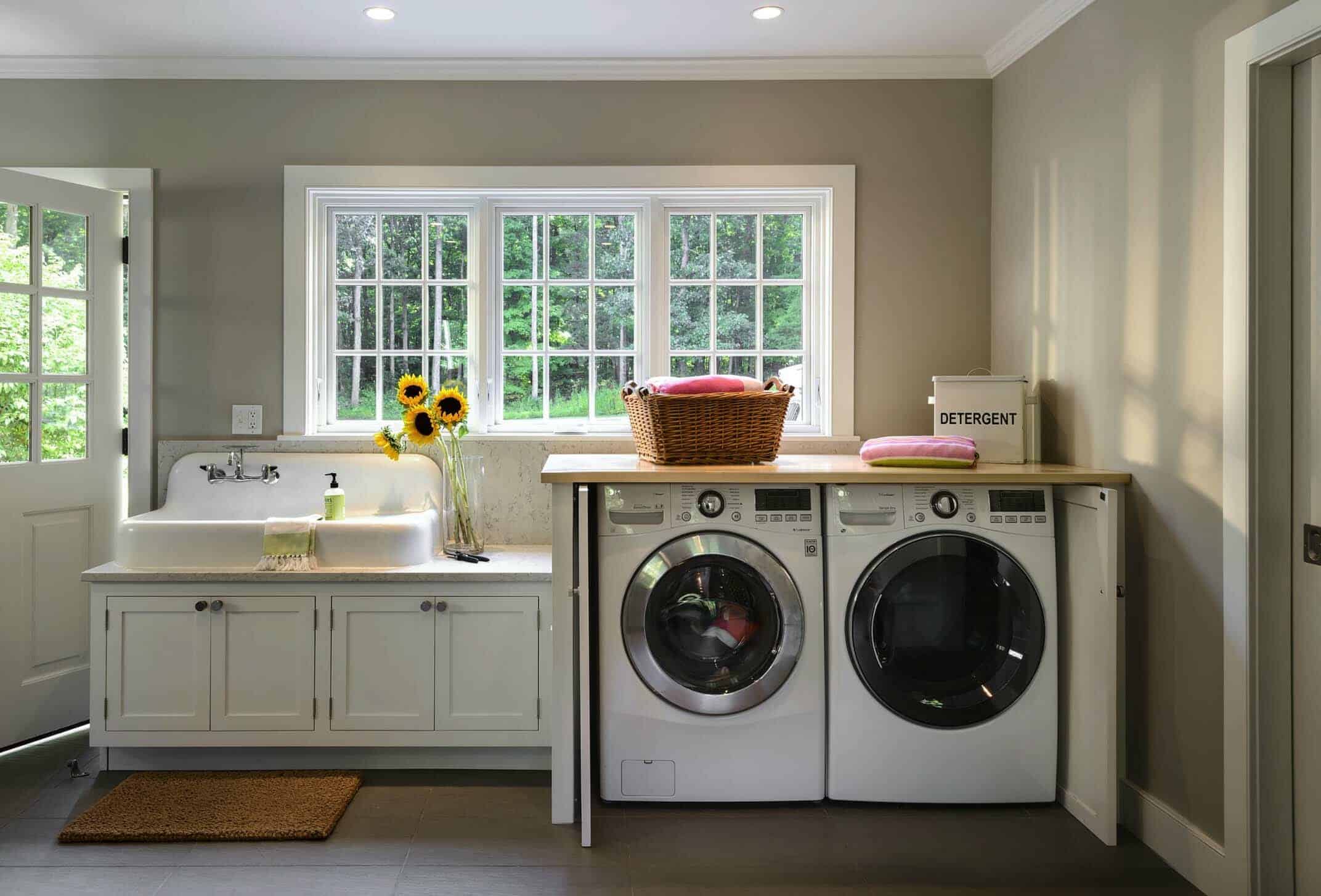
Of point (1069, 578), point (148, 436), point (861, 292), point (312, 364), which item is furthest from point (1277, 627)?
point (148, 436)

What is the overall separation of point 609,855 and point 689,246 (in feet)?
7.11

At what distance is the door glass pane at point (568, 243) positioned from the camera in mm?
3398

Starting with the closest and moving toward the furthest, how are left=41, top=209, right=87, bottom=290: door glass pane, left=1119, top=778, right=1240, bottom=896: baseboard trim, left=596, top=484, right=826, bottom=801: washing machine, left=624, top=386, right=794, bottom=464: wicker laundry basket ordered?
left=1119, top=778, right=1240, bottom=896: baseboard trim < left=596, top=484, right=826, bottom=801: washing machine < left=624, top=386, right=794, bottom=464: wicker laundry basket < left=41, top=209, right=87, bottom=290: door glass pane

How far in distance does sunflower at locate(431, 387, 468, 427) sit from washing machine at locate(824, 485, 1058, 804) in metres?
1.30

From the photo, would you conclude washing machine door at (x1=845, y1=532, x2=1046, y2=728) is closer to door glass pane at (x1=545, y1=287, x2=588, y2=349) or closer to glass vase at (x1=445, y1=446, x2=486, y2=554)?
glass vase at (x1=445, y1=446, x2=486, y2=554)

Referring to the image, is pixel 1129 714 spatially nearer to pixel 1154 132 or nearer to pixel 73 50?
pixel 1154 132

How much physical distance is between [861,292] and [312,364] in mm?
2089

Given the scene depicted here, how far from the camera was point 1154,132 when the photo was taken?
2273mm

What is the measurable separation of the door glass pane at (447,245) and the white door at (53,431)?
1.12 metres

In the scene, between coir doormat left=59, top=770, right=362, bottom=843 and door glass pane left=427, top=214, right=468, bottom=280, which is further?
door glass pane left=427, top=214, right=468, bottom=280

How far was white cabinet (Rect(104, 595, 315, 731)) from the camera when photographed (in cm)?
270

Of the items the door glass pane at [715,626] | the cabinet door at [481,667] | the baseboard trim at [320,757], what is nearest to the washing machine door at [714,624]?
the door glass pane at [715,626]

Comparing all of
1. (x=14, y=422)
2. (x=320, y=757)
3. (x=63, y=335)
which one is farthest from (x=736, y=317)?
(x=14, y=422)

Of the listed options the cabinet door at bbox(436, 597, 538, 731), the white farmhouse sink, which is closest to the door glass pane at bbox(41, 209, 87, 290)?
the white farmhouse sink
